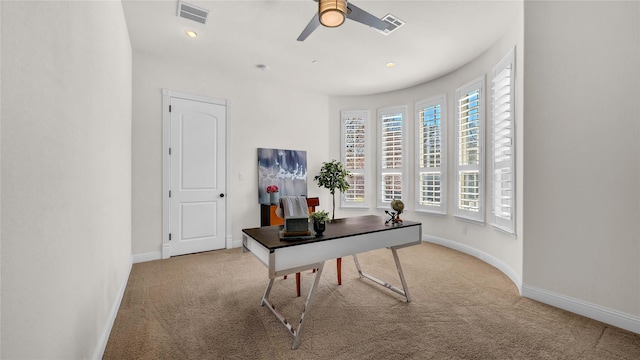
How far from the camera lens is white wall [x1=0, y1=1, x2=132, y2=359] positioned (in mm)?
853

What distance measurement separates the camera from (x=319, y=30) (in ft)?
10.4

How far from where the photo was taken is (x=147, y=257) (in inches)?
147

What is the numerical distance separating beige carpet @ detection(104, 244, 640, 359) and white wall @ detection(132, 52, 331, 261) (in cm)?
103

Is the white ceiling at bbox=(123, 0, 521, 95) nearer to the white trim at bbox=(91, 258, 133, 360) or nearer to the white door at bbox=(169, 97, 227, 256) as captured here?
the white door at bbox=(169, 97, 227, 256)

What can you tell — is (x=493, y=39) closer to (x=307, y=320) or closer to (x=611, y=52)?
(x=611, y=52)

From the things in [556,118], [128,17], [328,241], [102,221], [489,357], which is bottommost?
[489,357]

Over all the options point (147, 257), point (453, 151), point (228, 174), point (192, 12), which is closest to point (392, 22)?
point (192, 12)

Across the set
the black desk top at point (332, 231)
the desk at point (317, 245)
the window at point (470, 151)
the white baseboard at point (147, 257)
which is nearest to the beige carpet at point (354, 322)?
the desk at point (317, 245)

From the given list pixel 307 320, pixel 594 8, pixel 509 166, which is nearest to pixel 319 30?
pixel 594 8

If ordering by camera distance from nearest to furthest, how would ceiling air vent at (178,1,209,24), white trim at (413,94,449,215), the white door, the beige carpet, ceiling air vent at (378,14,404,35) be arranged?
the beige carpet → ceiling air vent at (178,1,209,24) → ceiling air vent at (378,14,404,35) → the white door → white trim at (413,94,449,215)

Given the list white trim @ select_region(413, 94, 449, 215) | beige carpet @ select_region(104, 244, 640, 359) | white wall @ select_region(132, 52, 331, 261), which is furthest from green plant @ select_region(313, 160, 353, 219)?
beige carpet @ select_region(104, 244, 640, 359)

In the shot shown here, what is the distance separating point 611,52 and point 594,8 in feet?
1.32

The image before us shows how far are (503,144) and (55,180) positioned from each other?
3.92 metres

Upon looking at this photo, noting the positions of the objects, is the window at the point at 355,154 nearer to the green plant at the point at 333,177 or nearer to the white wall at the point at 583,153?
the green plant at the point at 333,177
